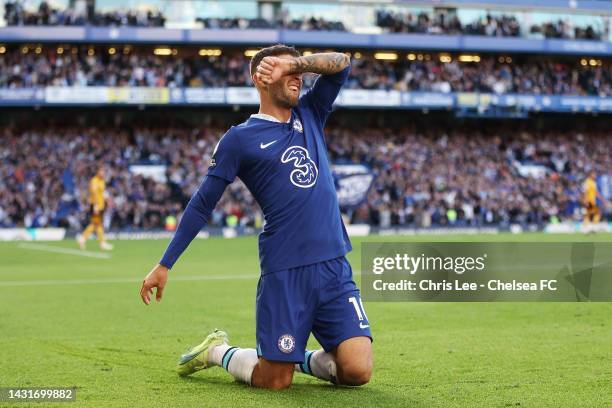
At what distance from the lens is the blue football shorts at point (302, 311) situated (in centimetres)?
643

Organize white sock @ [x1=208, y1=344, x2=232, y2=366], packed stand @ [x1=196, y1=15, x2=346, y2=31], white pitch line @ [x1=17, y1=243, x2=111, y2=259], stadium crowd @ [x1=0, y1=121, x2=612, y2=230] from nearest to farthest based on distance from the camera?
white sock @ [x1=208, y1=344, x2=232, y2=366] → white pitch line @ [x1=17, y1=243, x2=111, y2=259] → stadium crowd @ [x1=0, y1=121, x2=612, y2=230] → packed stand @ [x1=196, y1=15, x2=346, y2=31]

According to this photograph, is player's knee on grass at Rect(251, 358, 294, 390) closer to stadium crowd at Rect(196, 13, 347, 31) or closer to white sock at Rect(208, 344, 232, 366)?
white sock at Rect(208, 344, 232, 366)

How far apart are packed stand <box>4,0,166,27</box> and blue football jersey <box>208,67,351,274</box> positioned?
43064 mm

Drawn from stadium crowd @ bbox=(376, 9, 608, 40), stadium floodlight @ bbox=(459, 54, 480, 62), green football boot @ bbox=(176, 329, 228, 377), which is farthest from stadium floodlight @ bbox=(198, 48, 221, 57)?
green football boot @ bbox=(176, 329, 228, 377)

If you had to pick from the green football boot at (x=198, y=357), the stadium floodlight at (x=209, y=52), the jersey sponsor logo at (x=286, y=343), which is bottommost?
the green football boot at (x=198, y=357)

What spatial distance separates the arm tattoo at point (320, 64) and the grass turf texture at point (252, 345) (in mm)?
2237

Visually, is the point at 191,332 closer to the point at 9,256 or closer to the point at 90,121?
the point at 9,256

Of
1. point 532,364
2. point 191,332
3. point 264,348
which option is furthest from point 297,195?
point 191,332

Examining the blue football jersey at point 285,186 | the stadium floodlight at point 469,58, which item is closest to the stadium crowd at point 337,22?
the stadium floodlight at point 469,58

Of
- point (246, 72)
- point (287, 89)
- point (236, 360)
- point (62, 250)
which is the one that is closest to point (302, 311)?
point (236, 360)

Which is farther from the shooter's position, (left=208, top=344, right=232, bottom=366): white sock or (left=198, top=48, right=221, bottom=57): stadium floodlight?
(left=198, top=48, right=221, bottom=57): stadium floodlight

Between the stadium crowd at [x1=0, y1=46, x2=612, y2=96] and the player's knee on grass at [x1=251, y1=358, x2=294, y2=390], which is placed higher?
the stadium crowd at [x1=0, y1=46, x2=612, y2=96]

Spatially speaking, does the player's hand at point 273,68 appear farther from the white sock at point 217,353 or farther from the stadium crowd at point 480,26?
the stadium crowd at point 480,26

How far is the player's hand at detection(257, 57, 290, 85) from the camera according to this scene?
246 inches
